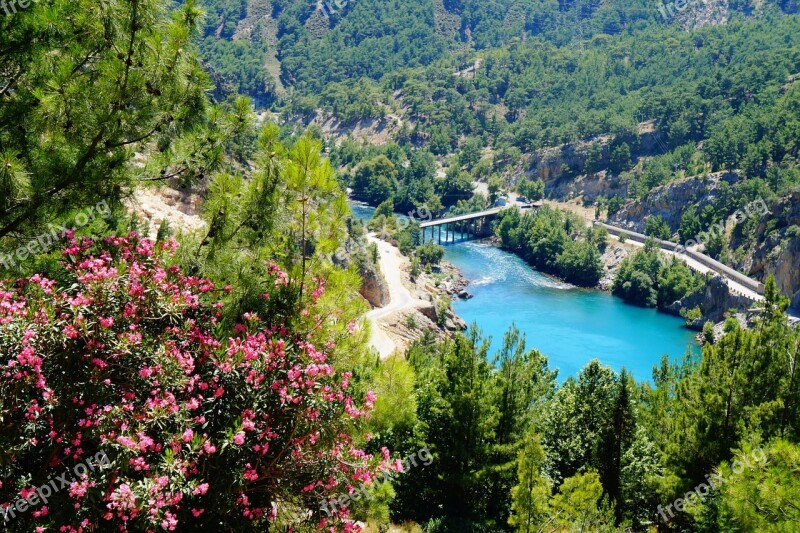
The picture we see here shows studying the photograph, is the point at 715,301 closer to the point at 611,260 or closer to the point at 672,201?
the point at 611,260

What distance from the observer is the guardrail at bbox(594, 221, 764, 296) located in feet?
184

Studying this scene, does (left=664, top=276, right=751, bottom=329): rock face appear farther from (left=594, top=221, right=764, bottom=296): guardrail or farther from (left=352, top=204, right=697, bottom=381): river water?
(left=594, top=221, right=764, bottom=296): guardrail

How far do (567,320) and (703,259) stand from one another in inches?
817

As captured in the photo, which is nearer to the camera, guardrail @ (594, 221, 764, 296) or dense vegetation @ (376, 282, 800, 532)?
dense vegetation @ (376, 282, 800, 532)

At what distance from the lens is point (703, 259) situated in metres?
64.6

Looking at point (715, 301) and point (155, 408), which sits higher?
point (155, 408)

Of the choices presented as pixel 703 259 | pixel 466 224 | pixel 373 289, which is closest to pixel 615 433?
pixel 373 289

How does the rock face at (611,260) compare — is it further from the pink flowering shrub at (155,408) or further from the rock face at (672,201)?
the pink flowering shrub at (155,408)

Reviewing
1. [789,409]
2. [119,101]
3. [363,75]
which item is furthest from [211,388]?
[363,75]

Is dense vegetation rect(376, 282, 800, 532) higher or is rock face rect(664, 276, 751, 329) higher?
dense vegetation rect(376, 282, 800, 532)

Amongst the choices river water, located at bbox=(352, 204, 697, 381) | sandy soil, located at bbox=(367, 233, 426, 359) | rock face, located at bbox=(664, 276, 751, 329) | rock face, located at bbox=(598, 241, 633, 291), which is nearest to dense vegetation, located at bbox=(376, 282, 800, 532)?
sandy soil, located at bbox=(367, 233, 426, 359)

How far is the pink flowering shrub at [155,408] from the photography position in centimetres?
494

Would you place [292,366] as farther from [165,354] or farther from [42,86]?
[42,86]

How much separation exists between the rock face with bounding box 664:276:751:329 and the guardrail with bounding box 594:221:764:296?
250 centimetres
